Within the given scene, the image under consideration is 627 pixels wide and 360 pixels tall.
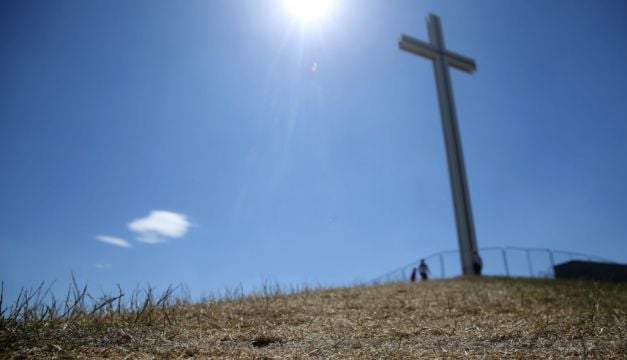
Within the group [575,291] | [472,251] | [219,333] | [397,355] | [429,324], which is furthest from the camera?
[472,251]

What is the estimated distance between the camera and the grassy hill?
4605 millimetres

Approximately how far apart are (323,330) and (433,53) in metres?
18.2

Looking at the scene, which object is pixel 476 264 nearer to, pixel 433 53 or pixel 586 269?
pixel 586 269

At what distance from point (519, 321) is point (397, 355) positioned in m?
2.76

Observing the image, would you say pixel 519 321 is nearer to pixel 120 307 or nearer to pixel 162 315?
pixel 162 315

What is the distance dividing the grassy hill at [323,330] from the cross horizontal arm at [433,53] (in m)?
14.9

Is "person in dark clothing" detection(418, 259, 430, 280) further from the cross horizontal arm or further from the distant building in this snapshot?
the cross horizontal arm

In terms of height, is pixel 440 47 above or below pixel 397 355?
above

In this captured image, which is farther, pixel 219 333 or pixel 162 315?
pixel 162 315

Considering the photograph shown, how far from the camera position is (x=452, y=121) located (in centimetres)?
2102

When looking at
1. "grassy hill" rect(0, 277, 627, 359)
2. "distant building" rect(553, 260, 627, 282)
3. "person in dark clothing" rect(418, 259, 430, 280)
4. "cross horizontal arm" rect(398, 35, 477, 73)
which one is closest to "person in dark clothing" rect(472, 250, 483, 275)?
"person in dark clothing" rect(418, 259, 430, 280)

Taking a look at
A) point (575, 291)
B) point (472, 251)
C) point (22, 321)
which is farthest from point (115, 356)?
point (472, 251)

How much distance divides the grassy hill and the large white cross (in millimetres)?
11138

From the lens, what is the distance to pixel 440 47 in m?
22.1
